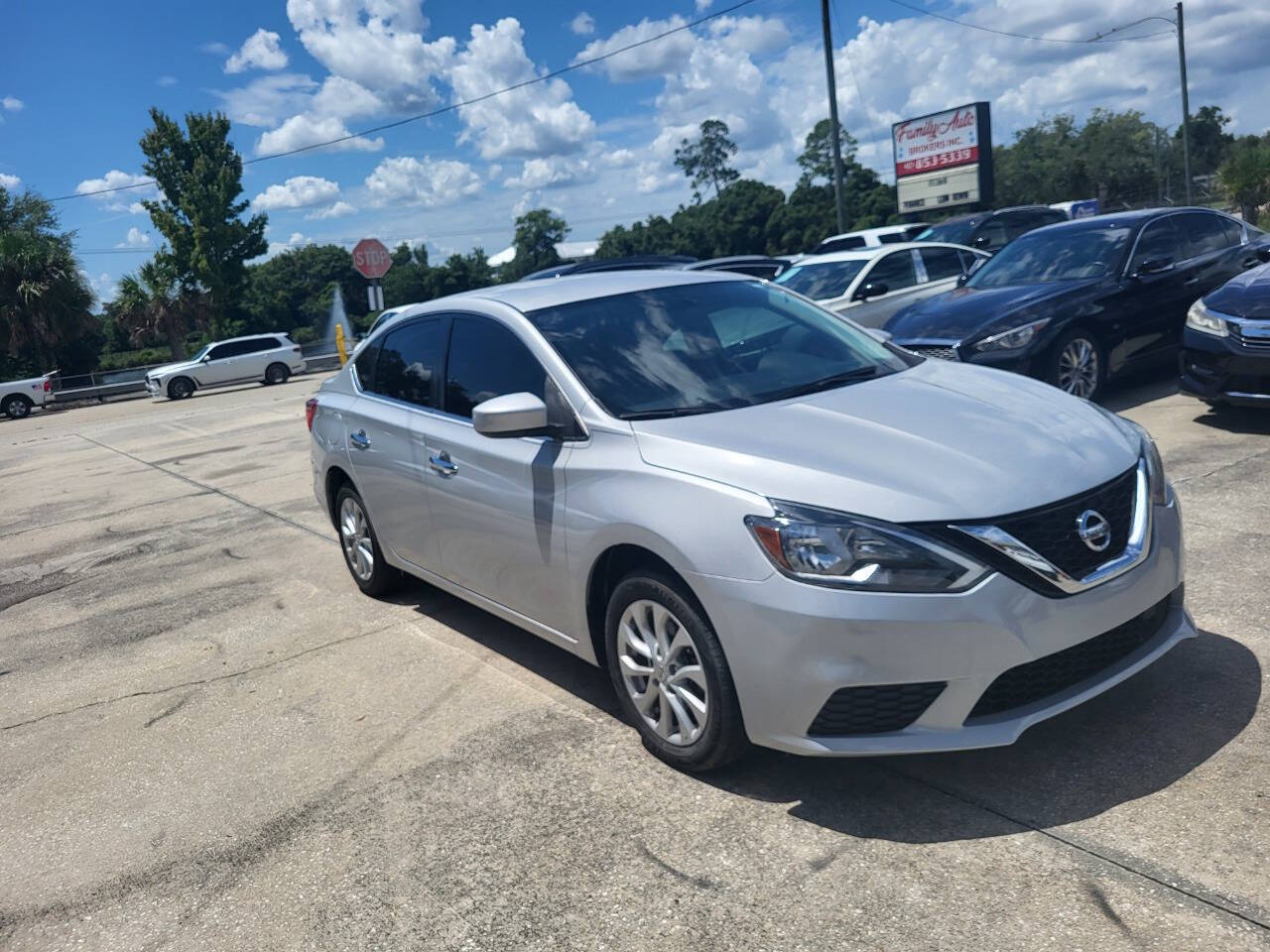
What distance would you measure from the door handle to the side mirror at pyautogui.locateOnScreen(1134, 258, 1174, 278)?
260 inches

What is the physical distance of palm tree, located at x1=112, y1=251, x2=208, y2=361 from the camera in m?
41.4

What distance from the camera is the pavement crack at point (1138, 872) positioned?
2.62 m

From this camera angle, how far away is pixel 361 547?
605cm

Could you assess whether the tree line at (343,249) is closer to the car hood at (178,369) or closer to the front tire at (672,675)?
the car hood at (178,369)

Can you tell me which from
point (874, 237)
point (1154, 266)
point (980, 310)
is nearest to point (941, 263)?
point (1154, 266)

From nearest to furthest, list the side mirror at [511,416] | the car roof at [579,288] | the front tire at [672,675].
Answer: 1. the front tire at [672,675]
2. the side mirror at [511,416]
3. the car roof at [579,288]

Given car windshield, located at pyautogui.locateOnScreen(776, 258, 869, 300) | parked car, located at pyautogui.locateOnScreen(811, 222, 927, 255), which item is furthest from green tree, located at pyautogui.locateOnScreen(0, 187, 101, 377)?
car windshield, located at pyautogui.locateOnScreen(776, 258, 869, 300)

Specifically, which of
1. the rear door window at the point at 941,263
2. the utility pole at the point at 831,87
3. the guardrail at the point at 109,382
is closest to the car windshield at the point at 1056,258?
the rear door window at the point at 941,263

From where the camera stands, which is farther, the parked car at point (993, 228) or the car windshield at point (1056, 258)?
the parked car at point (993, 228)

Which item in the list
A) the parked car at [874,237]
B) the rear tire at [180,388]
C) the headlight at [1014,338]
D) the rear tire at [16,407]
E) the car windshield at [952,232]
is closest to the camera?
the headlight at [1014,338]

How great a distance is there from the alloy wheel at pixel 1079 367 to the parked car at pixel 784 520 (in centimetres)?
437

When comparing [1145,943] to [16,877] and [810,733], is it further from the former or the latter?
[16,877]

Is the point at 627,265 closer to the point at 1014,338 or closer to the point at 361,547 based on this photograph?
the point at 1014,338

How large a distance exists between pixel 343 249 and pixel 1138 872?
106 m
